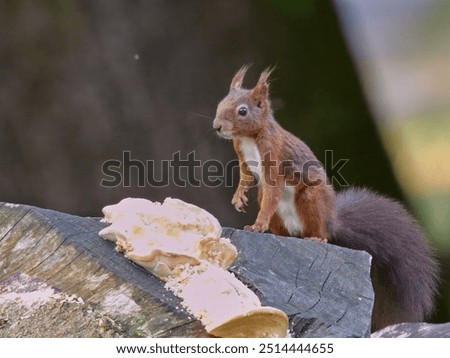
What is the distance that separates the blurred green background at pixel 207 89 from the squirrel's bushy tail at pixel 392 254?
6cm

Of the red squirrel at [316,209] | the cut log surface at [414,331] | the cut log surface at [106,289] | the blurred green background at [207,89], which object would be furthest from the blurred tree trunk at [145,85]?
the cut log surface at [106,289]

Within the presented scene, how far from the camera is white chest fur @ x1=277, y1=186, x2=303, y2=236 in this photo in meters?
1.64

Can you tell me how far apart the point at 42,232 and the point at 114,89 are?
0.81m

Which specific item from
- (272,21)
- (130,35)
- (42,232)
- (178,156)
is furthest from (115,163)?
(42,232)

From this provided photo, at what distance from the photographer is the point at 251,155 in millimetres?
1622

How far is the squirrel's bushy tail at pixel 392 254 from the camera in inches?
67.3

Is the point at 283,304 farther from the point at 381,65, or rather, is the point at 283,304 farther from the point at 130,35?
the point at 130,35

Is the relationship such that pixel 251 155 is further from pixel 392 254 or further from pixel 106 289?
pixel 106 289

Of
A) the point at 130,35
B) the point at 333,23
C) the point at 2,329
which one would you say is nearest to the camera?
the point at 2,329

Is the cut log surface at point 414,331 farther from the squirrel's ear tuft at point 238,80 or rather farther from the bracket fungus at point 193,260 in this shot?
the squirrel's ear tuft at point 238,80

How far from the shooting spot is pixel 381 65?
1.83 m

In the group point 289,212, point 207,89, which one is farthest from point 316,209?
point 207,89

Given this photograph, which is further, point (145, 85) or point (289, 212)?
point (145, 85)

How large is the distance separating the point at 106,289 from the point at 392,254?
2.48 ft
